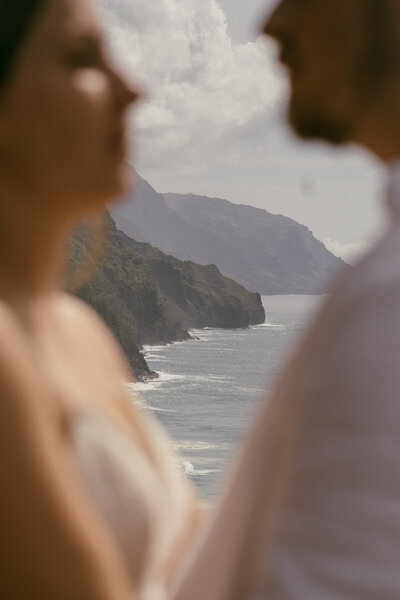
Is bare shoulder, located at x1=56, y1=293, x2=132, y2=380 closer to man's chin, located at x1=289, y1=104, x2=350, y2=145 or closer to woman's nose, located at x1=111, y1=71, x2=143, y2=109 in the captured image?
woman's nose, located at x1=111, y1=71, x2=143, y2=109

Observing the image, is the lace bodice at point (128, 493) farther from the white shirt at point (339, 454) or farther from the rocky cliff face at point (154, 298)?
the rocky cliff face at point (154, 298)

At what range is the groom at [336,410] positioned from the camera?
145 cm

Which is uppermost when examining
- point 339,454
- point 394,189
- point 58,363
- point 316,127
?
point 316,127

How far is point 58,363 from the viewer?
1.71 meters

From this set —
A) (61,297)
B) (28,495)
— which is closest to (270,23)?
(61,297)

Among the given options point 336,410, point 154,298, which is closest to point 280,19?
point 336,410

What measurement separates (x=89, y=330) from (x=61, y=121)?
46 centimetres

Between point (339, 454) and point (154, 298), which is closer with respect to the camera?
point (339, 454)

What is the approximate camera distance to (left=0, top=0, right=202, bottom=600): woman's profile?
5.12ft

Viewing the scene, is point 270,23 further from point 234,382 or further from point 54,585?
point 234,382

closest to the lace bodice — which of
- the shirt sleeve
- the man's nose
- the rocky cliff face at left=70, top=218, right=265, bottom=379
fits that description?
the shirt sleeve

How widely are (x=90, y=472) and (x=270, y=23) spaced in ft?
2.56

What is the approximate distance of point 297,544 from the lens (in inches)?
59.0

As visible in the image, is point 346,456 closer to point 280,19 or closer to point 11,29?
point 280,19
